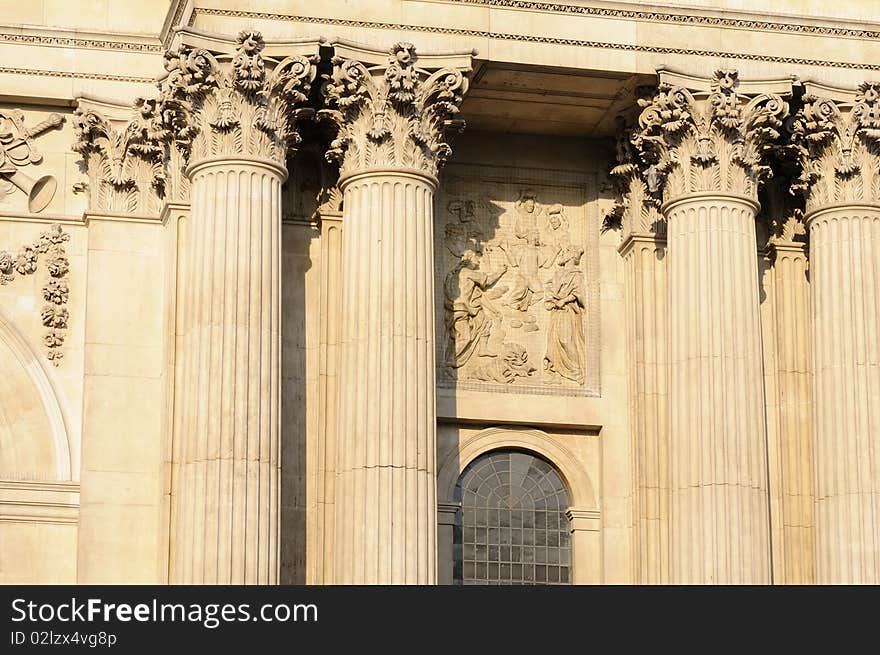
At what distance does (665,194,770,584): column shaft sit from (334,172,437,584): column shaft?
12.3 feet

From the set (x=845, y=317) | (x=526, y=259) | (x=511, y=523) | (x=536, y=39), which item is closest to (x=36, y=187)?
(x=526, y=259)

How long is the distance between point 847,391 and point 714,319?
2309 millimetres

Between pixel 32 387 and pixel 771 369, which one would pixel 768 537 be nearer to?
pixel 771 369

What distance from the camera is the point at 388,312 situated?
38.5 m

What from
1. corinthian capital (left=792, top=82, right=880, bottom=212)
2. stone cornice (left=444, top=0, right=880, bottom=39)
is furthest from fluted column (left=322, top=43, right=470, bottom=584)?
corinthian capital (left=792, top=82, right=880, bottom=212)

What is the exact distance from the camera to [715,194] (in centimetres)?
4019

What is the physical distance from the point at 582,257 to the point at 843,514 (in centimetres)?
605

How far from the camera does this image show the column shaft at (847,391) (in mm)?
39531

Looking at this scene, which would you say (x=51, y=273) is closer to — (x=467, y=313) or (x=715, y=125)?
(x=467, y=313)

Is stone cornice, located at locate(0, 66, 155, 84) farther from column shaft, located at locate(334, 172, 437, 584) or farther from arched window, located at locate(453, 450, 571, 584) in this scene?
arched window, located at locate(453, 450, 571, 584)
